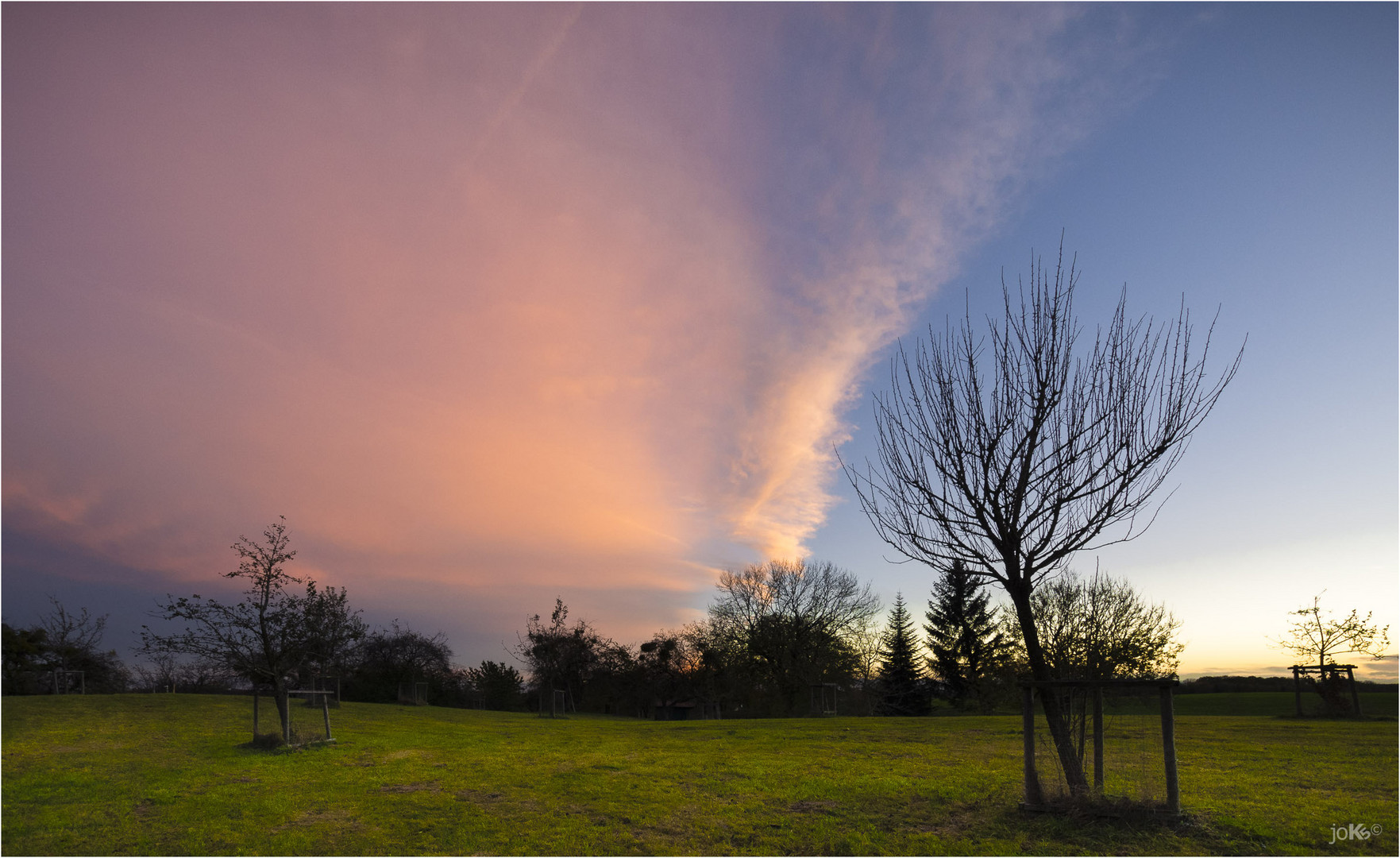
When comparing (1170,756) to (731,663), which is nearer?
(1170,756)

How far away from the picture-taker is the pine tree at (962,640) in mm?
49906

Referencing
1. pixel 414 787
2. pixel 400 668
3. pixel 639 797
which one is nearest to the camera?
pixel 639 797

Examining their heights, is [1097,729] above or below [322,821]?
above

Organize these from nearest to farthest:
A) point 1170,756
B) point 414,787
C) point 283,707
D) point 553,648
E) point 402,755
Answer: point 1170,756 < point 414,787 < point 402,755 < point 283,707 < point 553,648

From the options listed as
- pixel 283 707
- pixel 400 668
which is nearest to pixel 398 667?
pixel 400 668

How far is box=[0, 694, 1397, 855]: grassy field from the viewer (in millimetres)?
8164

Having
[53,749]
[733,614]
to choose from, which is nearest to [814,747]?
[53,749]

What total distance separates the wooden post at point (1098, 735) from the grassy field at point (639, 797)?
0.78 meters

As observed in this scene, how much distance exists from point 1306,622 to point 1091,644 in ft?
100

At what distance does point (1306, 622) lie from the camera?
A: 1275 inches

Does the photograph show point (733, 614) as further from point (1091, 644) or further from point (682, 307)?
point (1091, 644)

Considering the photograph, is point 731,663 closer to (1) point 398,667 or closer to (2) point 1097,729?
(1) point 398,667

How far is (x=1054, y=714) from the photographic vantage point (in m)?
9.21

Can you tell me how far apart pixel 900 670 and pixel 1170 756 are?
145ft
